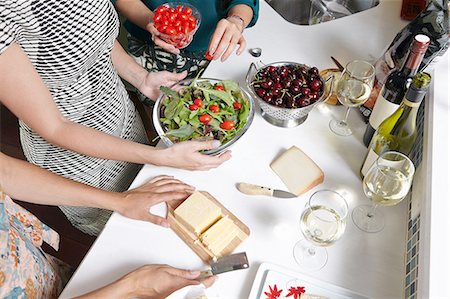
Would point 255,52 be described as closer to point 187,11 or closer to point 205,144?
point 187,11

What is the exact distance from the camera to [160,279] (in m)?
0.95

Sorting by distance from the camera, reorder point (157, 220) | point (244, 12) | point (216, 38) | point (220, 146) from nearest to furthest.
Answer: point (157, 220) < point (220, 146) < point (216, 38) < point (244, 12)

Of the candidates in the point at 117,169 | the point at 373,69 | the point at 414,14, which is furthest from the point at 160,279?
the point at 414,14

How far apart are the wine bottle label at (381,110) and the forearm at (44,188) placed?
0.67 metres

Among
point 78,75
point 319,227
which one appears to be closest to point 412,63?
point 319,227

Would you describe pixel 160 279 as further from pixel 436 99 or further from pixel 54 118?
pixel 436 99

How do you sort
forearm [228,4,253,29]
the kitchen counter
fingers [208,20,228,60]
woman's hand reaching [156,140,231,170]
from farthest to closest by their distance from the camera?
forearm [228,4,253,29] → fingers [208,20,228,60] → woman's hand reaching [156,140,231,170] → the kitchen counter

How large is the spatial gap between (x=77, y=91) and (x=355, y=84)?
762 millimetres

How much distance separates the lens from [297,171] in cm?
115

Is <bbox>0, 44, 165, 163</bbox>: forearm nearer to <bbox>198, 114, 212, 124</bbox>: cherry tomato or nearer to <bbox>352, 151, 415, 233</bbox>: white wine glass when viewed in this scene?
<bbox>198, 114, 212, 124</bbox>: cherry tomato

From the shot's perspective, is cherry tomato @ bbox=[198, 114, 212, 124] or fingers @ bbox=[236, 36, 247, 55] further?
fingers @ bbox=[236, 36, 247, 55]

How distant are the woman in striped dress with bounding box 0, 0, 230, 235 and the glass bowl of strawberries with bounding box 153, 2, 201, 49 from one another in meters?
0.13

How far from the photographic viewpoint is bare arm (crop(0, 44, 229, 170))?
0.98 meters

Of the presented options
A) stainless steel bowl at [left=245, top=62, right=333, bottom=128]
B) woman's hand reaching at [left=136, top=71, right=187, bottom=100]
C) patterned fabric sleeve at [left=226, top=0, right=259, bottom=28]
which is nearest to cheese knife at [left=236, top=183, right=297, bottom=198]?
stainless steel bowl at [left=245, top=62, right=333, bottom=128]
